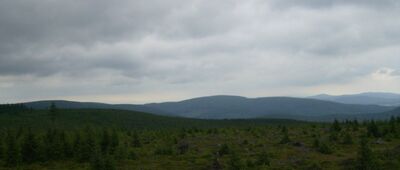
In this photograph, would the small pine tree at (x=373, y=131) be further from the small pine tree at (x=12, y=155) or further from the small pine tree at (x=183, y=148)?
the small pine tree at (x=12, y=155)

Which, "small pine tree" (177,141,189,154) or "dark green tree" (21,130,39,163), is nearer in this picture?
"small pine tree" (177,141,189,154)

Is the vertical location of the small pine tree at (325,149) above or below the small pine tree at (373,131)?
below

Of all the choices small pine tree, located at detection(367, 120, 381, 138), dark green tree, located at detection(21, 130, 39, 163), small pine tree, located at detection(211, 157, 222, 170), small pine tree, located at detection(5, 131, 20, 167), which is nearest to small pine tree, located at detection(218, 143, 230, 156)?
small pine tree, located at detection(211, 157, 222, 170)

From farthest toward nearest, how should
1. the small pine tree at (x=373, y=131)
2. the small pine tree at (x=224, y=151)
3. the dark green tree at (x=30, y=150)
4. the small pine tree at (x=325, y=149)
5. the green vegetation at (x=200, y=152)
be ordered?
the dark green tree at (x=30, y=150) → the small pine tree at (x=373, y=131) → the small pine tree at (x=224, y=151) → the small pine tree at (x=325, y=149) → the green vegetation at (x=200, y=152)

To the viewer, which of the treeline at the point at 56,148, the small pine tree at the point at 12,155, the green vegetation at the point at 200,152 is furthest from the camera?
the small pine tree at the point at 12,155

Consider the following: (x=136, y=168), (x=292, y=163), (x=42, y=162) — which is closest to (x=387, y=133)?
(x=292, y=163)

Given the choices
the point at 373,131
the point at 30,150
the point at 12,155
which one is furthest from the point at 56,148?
the point at 373,131

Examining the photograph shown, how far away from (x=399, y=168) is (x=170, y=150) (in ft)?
80.5

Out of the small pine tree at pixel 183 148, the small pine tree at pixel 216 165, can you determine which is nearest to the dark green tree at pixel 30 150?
the small pine tree at pixel 183 148

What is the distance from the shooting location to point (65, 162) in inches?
1754

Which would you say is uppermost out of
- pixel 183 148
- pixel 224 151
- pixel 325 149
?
pixel 325 149

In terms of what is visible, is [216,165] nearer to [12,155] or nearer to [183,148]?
[183,148]

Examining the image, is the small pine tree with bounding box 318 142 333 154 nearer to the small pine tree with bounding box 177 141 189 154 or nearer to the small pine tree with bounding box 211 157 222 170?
the small pine tree with bounding box 211 157 222 170

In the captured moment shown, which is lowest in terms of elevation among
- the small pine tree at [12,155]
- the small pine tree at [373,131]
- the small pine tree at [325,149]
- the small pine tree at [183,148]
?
the small pine tree at [12,155]
